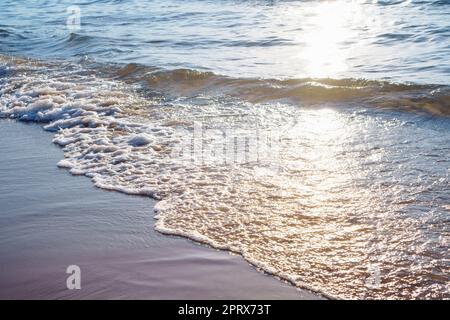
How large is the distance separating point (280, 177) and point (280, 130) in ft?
4.34

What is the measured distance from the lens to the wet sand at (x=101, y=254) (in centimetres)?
288

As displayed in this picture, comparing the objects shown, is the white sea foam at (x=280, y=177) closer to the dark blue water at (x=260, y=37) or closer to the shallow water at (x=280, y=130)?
the shallow water at (x=280, y=130)

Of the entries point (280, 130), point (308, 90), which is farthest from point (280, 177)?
point (308, 90)

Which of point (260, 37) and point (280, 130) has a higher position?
point (260, 37)

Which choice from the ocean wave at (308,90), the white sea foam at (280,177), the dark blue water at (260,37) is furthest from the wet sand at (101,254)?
the dark blue water at (260,37)

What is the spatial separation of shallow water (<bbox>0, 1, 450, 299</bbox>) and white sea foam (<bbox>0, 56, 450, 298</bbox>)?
13mm

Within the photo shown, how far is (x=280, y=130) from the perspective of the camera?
5.50m

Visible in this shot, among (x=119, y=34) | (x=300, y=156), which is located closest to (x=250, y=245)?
(x=300, y=156)

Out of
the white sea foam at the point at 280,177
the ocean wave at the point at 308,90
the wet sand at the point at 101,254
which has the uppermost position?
the ocean wave at the point at 308,90

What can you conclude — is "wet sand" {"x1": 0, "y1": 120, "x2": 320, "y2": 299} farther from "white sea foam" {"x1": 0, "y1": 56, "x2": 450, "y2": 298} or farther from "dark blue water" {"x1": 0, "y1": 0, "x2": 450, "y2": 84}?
"dark blue water" {"x1": 0, "y1": 0, "x2": 450, "y2": 84}

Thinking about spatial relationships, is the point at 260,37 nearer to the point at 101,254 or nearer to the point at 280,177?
the point at 280,177

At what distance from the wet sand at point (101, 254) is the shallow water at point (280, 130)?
16 cm

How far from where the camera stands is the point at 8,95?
7469 millimetres

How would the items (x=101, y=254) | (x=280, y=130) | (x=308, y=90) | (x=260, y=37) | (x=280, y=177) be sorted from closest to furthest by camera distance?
(x=101, y=254)
(x=280, y=177)
(x=280, y=130)
(x=308, y=90)
(x=260, y=37)
